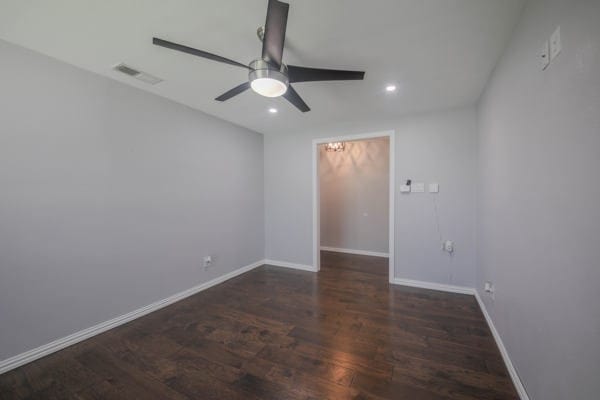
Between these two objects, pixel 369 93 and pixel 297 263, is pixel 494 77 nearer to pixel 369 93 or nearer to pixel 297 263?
pixel 369 93

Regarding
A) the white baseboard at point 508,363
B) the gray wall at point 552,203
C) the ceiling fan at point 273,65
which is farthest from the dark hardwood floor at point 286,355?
the ceiling fan at point 273,65

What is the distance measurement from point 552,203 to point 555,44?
748mm

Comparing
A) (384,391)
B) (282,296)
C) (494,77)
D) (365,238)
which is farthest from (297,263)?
(494,77)

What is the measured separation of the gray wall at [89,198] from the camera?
1821 millimetres

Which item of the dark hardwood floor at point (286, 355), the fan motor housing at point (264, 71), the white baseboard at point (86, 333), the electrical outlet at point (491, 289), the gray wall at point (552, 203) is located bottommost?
the dark hardwood floor at point (286, 355)

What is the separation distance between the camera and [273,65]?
1.57 metres

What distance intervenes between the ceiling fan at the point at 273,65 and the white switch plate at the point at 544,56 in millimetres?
956

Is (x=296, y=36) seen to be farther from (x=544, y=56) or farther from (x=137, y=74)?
(x=137, y=74)

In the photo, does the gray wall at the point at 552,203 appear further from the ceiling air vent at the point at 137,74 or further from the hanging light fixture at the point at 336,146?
the hanging light fixture at the point at 336,146

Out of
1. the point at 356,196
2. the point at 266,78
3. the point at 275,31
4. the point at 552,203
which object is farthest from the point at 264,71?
the point at 356,196

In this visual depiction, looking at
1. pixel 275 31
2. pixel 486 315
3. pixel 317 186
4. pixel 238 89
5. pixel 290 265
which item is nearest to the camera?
pixel 275 31

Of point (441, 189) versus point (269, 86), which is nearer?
point (269, 86)

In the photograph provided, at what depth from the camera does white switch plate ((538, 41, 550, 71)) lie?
1194mm

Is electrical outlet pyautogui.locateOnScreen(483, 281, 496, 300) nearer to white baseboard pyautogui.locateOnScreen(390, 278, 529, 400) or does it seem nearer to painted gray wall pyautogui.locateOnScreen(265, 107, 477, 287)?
white baseboard pyautogui.locateOnScreen(390, 278, 529, 400)
